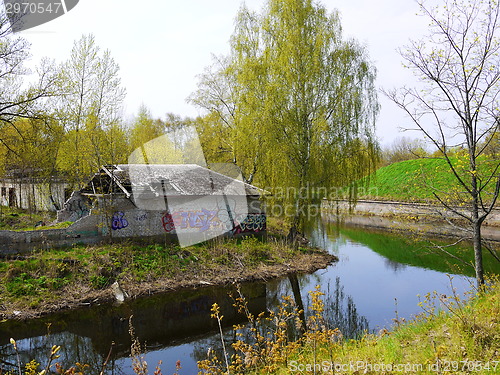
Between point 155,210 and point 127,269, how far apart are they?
3572 mm

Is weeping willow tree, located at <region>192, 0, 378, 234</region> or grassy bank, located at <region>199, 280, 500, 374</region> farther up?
weeping willow tree, located at <region>192, 0, 378, 234</region>

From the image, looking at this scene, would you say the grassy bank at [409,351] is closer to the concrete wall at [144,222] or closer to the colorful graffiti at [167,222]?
the concrete wall at [144,222]

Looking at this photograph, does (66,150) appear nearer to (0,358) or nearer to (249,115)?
(249,115)

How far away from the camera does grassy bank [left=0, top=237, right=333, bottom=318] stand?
10523 millimetres

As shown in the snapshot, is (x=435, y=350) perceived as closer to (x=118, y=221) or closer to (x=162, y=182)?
(x=118, y=221)

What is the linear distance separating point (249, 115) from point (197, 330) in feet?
30.4

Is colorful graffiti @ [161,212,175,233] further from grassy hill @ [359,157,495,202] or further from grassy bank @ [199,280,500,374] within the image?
grassy bank @ [199,280,500,374]

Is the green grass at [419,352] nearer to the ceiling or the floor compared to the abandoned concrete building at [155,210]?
nearer to the floor

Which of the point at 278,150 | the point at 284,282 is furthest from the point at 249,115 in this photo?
the point at 284,282

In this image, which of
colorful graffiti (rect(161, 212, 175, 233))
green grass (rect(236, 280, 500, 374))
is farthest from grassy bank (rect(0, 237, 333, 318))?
green grass (rect(236, 280, 500, 374))

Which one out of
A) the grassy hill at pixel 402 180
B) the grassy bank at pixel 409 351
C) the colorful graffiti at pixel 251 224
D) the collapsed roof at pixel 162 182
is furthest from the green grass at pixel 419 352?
the colorful graffiti at pixel 251 224

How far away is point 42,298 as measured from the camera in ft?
34.2

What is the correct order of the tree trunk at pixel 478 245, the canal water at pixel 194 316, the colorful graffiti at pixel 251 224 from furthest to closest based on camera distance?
the colorful graffiti at pixel 251 224 → the canal water at pixel 194 316 → the tree trunk at pixel 478 245

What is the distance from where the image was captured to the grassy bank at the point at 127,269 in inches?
414
